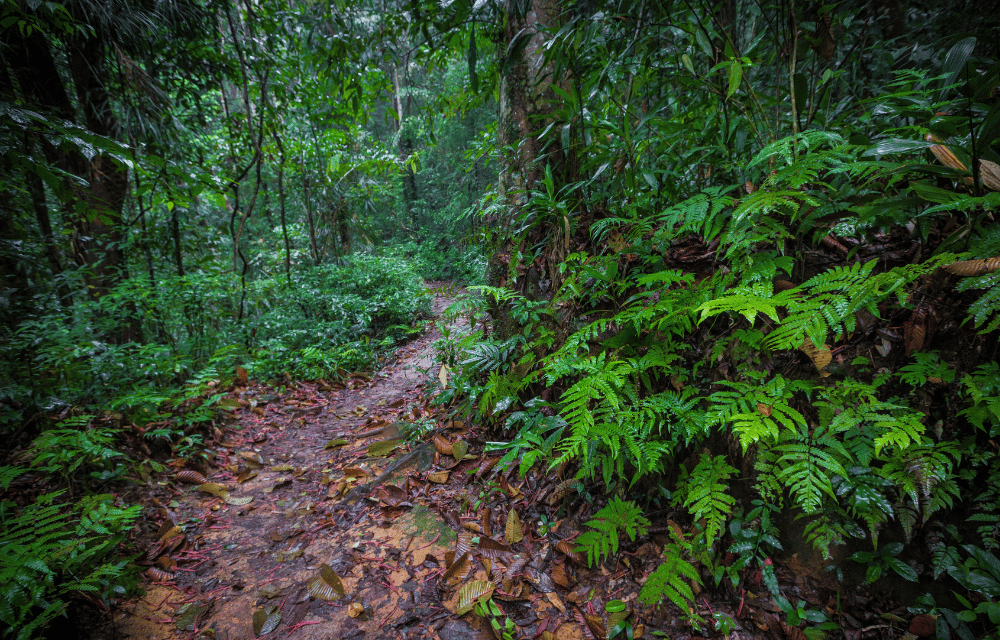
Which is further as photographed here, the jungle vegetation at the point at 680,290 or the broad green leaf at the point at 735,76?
the broad green leaf at the point at 735,76

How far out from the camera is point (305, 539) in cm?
259

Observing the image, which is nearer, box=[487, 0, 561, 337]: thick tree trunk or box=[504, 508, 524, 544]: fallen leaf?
box=[504, 508, 524, 544]: fallen leaf

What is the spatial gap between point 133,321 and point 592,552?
5.63 m

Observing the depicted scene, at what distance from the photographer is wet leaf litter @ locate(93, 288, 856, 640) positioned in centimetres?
183

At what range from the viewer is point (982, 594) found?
3.90 ft

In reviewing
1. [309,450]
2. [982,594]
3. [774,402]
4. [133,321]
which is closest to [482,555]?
[774,402]

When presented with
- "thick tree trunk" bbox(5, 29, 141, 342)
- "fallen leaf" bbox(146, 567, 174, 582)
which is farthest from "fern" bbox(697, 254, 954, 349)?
"thick tree trunk" bbox(5, 29, 141, 342)

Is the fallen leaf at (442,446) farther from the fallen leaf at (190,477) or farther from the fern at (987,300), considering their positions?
the fern at (987,300)

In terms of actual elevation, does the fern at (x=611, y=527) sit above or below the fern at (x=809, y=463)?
below

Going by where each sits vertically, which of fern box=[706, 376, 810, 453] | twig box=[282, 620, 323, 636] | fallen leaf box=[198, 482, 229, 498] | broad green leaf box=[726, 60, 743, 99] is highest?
broad green leaf box=[726, 60, 743, 99]

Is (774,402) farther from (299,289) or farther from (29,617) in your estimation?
(299,289)

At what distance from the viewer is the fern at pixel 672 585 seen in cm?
148

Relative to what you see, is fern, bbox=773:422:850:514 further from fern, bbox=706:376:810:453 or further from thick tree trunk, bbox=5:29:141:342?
thick tree trunk, bbox=5:29:141:342

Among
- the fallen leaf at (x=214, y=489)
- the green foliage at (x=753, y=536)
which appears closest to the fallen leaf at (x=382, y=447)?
the fallen leaf at (x=214, y=489)
